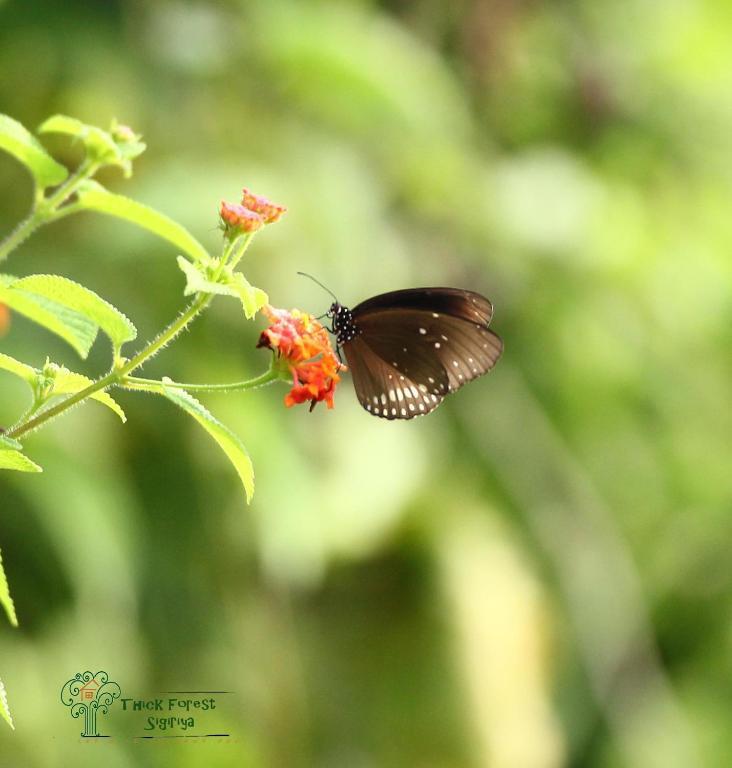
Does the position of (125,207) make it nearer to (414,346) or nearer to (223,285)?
(223,285)

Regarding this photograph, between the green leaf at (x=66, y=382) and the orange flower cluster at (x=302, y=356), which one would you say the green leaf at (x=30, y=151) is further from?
the orange flower cluster at (x=302, y=356)

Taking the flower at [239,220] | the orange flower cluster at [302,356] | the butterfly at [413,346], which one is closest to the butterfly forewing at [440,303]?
the butterfly at [413,346]

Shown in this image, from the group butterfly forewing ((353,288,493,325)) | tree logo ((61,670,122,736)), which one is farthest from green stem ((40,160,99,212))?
tree logo ((61,670,122,736))

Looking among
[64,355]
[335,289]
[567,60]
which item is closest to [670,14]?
[567,60]

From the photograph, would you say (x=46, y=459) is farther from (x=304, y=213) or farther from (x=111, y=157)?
(x=111, y=157)

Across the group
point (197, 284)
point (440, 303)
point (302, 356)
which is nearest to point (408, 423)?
point (440, 303)

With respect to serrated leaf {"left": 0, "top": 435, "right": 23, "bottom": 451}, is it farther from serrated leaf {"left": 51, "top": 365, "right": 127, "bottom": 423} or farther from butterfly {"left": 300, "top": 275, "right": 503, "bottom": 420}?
butterfly {"left": 300, "top": 275, "right": 503, "bottom": 420}

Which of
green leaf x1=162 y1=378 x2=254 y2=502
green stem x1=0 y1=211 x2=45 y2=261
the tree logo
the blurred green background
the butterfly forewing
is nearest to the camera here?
green stem x1=0 y1=211 x2=45 y2=261
